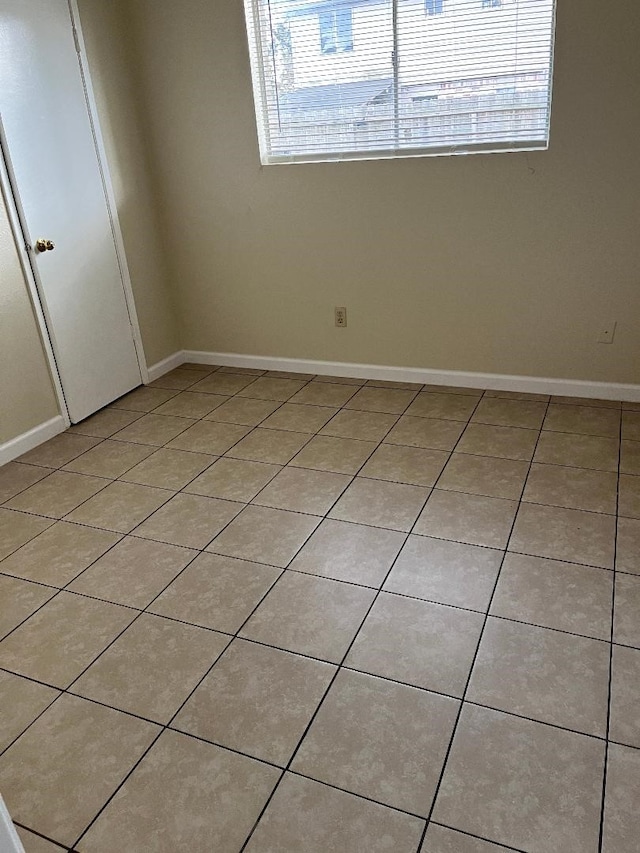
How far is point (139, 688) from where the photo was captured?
1743 millimetres

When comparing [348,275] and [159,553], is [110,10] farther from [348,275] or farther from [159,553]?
[159,553]

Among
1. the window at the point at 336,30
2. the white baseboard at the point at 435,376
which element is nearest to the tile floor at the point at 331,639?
the white baseboard at the point at 435,376

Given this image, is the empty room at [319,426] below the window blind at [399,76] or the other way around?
below

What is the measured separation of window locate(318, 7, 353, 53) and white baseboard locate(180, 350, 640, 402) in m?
1.60

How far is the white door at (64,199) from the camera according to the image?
2924mm

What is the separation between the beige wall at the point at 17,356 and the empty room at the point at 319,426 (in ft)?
0.05

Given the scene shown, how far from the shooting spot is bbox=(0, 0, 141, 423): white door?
2.92 meters

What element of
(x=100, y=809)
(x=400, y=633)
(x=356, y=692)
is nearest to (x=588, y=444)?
(x=400, y=633)

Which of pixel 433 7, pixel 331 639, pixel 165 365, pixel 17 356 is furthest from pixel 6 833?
pixel 433 7

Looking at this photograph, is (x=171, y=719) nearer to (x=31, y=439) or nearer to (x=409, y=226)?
(x=31, y=439)

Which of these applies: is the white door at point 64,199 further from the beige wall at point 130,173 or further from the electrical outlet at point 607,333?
the electrical outlet at point 607,333

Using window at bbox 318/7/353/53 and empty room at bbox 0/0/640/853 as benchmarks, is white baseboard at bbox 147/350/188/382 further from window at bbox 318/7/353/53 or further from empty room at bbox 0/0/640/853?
window at bbox 318/7/353/53

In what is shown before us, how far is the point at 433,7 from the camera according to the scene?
2.92 metres

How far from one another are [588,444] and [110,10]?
10.6ft
